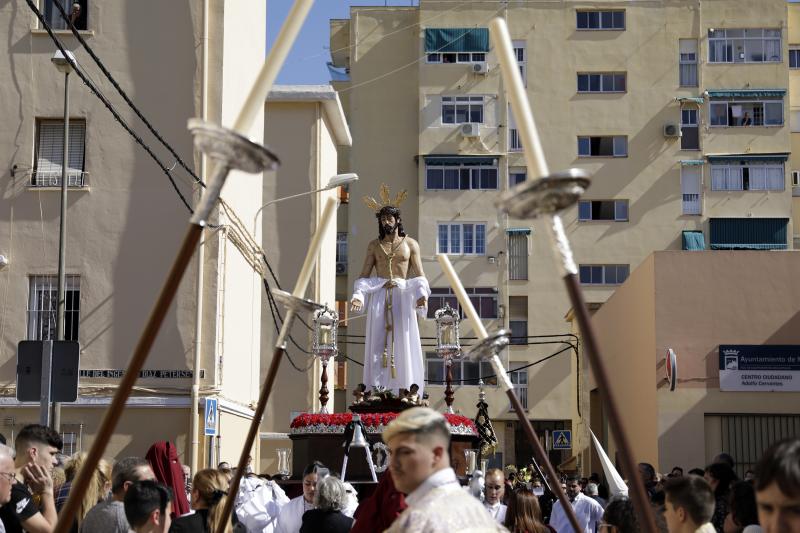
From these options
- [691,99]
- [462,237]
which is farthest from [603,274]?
[691,99]

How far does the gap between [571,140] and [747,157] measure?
6.57 metres

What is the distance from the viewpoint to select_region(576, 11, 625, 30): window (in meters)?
50.9

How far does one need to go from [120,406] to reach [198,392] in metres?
21.2

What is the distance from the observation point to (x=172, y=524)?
805 centimetres

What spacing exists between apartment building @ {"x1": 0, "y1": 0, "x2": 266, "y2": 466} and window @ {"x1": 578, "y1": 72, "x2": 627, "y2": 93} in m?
26.7

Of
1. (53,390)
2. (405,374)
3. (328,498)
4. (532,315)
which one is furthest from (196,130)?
(532,315)

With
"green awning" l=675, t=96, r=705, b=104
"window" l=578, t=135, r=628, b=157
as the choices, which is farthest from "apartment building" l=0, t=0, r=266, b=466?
"green awning" l=675, t=96, r=705, b=104

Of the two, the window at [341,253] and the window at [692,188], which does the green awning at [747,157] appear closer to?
the window at [692,188]

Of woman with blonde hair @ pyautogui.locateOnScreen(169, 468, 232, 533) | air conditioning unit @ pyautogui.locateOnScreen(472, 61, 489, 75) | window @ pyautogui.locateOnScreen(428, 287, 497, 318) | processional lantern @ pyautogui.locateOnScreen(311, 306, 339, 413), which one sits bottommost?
woman with blonde hair @ pyautogui.locateOnScreen(169, 468, 232, 533)

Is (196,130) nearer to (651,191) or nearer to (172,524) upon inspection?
(172,524)

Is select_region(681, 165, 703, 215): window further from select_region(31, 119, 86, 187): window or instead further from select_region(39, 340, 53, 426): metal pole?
select_region(39, 340, 53, 426): metal pole

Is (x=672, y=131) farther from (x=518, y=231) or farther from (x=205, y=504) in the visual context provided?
(x=205, y=504)

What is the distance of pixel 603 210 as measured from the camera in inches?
1982

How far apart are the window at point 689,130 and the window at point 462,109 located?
7.66 m
